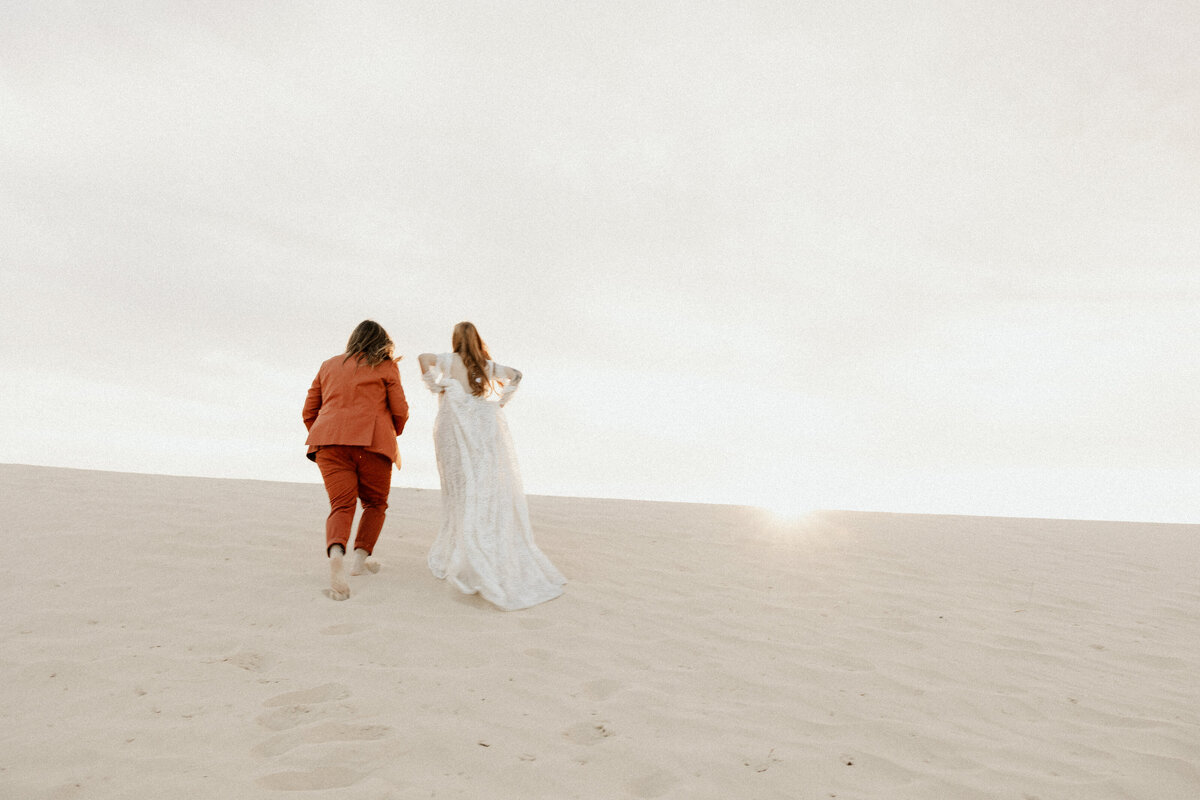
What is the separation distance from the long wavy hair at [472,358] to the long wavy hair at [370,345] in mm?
534

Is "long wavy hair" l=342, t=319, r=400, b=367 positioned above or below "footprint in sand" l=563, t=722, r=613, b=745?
above

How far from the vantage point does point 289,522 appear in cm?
714

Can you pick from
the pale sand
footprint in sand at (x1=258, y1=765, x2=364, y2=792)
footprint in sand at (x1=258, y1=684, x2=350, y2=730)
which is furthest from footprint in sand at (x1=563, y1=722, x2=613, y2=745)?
footprint in sand at (x1=258, y1=684, x2=350, y2=730)

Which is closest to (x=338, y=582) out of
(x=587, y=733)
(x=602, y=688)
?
(x=602, y=688)

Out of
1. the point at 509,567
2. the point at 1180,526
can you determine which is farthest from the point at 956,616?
the point at 1180,526

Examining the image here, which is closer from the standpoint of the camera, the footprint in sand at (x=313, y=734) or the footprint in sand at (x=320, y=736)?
the footprint in sand at (x=313, y=734)

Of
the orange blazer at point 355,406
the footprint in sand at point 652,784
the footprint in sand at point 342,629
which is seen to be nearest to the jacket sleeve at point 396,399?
the orange blazer at point 355,406

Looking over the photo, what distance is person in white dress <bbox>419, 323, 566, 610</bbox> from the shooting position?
5.25 m

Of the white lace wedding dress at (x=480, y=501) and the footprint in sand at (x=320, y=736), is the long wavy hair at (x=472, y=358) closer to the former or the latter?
the white lace wedding dress at (x=480, y=501)

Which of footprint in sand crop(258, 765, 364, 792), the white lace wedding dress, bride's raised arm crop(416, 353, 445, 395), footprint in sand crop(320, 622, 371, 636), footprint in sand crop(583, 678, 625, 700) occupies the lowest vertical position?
footprint in sand crop(258, 765, 364, 792)

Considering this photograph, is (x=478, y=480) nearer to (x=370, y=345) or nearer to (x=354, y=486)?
(x=354, y=486)

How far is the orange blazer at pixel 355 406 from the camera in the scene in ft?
17.4

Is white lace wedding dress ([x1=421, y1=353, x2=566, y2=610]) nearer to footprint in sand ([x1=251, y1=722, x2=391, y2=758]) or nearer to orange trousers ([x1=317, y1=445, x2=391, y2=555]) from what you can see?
orange trousers ([x1=317, y1=445, x2=391, y2=555])

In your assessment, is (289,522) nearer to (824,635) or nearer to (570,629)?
(570,629)
